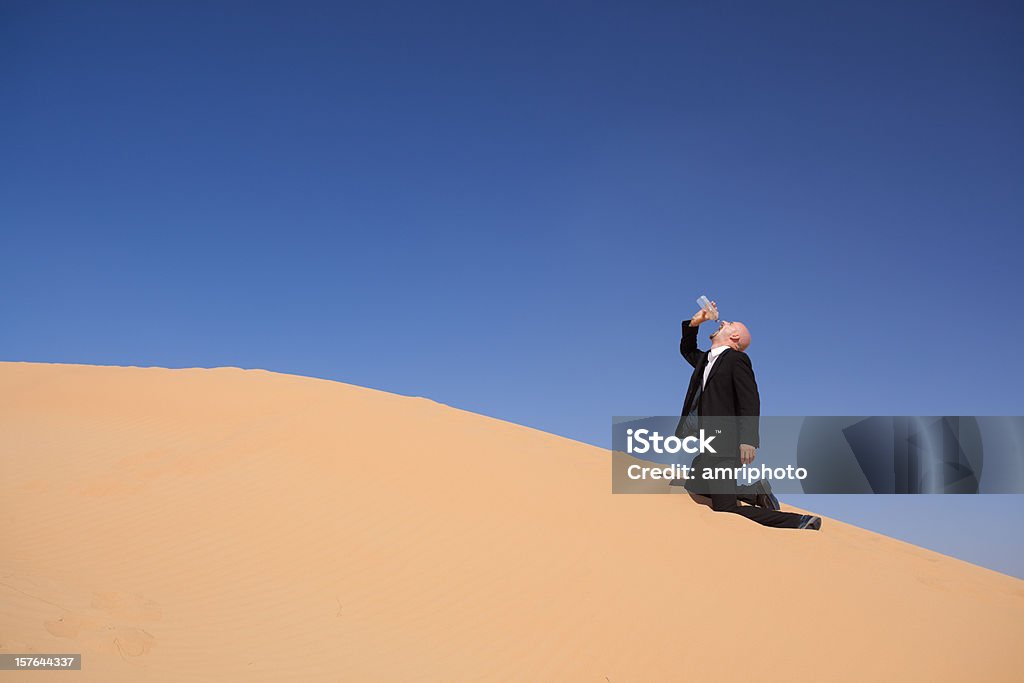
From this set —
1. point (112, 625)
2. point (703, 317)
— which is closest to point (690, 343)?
point (703, 317)

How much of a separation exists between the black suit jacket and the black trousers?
1.20 ft

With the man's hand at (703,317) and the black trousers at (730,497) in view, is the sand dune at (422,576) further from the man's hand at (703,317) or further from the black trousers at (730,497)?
the man's hand at (703,317)

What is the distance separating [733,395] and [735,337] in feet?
2.36

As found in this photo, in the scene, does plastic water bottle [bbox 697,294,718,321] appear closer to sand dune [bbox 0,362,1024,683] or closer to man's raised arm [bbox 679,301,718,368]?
man's raised arm [bbox 679,301,718,368]

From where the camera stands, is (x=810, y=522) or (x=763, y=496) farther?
(x=763, y=496)

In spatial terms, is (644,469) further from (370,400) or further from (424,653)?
(424,653)

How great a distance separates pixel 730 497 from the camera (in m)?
7.14

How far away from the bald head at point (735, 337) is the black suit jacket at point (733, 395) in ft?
0.64

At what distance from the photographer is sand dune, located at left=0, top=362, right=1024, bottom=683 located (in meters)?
4.55

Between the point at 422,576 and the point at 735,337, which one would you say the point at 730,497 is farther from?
the point at 422,576

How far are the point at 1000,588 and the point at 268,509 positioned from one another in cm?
760

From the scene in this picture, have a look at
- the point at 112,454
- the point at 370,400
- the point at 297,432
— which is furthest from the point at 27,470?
the point at 370,400

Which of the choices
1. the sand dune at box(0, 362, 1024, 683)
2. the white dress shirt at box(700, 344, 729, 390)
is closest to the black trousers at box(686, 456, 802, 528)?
the sand dune at box(0, 362, 1024, 683)

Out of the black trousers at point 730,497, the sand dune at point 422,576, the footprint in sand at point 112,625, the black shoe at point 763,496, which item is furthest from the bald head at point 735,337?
the footprint in sand at point 112,625
